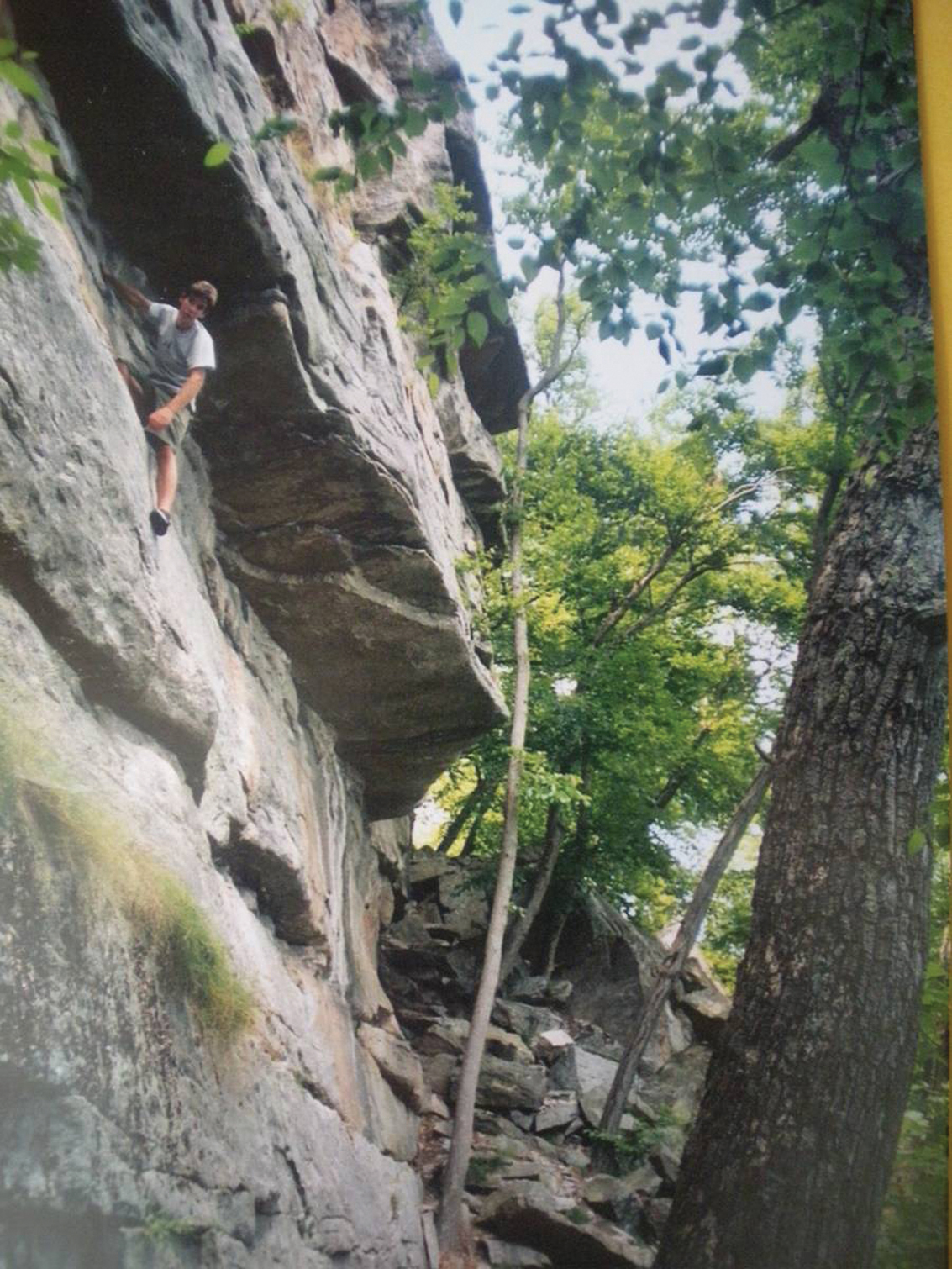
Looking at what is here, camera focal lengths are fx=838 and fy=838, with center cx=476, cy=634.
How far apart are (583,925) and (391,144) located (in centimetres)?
289

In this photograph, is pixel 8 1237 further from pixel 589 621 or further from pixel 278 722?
pixel 589 621

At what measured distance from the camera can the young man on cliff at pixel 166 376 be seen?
1750mm

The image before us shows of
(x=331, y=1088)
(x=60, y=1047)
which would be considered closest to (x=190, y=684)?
(x=60, y=1047)

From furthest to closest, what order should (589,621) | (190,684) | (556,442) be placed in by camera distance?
1. (556,442)
2. (589,621)
3. (190,684)

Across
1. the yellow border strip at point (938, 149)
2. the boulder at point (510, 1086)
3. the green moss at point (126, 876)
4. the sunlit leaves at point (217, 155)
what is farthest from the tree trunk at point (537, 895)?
the sunlit leaves at point (217, 155)

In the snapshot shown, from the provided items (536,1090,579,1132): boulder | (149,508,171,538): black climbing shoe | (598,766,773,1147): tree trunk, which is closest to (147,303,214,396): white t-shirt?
(149,508,171,538): black climbing shoe

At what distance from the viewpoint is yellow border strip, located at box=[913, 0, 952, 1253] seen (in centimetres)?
123

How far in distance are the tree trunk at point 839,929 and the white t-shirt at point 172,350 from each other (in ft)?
5.05

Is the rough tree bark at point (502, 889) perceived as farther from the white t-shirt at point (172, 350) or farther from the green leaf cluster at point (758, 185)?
the white t-shirt at point (172, 350)

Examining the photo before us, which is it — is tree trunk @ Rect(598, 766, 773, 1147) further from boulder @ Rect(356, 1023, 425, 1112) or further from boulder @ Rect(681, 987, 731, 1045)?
boulder @ Rect(356, 1023, 425, 1112)

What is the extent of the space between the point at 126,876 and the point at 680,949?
6.12ft

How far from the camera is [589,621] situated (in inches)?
111

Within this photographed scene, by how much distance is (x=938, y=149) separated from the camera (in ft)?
4.21

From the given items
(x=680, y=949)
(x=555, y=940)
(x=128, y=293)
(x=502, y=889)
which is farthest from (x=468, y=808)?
(x=128, y=293)
